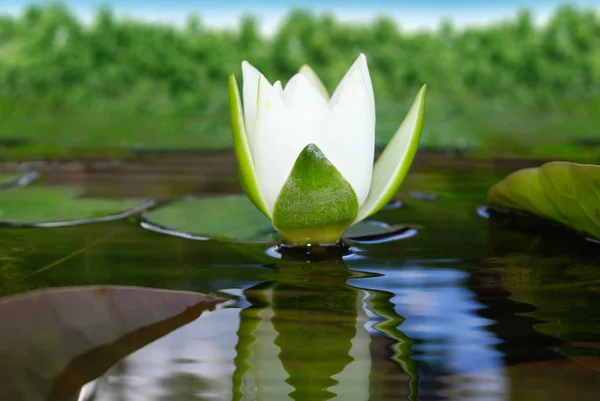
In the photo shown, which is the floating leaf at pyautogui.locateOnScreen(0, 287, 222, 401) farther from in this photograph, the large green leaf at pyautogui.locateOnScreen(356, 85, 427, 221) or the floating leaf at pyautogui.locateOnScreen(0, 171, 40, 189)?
the floating leaf at pyautogui.locateOnScreen(0, 171, 40, 189)

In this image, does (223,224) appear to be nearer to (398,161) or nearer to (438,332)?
(398,161)

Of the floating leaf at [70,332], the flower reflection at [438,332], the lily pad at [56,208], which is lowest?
the flower reflection at [438,332]

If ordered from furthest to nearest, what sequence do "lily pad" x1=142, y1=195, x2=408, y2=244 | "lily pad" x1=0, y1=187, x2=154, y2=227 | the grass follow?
the grass
"lily pad" x1=0, y1=187, x2=154, y2=227
"lily pad" x1=142, y1=195, x2=408, y2=244

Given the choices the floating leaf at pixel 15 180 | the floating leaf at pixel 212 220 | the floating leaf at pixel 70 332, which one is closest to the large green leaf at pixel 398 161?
the floating leaf at pixel 212 220

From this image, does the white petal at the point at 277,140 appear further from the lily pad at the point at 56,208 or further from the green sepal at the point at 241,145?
the lily pad at the point at 56,208

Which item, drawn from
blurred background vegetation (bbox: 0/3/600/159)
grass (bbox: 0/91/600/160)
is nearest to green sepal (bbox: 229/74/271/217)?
grass (bbox: 0/91/600/160)

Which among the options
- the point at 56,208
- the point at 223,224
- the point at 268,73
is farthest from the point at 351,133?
the point at 268,73

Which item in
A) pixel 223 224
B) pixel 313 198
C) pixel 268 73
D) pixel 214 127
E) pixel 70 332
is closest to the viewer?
pixel 70 332
